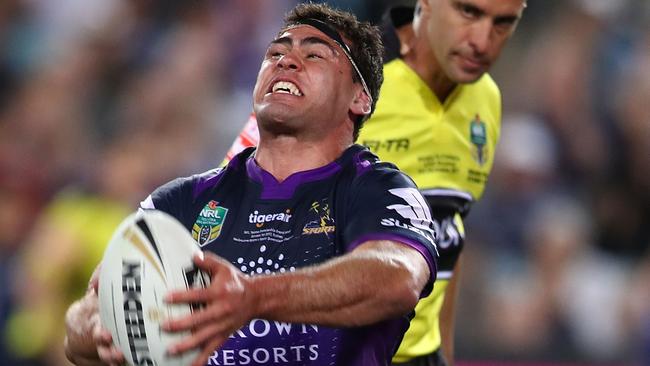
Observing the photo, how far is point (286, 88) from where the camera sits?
10.5 ft

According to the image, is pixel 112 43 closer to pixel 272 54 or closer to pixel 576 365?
pixel 576 365

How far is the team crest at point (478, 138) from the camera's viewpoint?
4.38m

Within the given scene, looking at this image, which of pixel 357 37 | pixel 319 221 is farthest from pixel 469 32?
→ pixel 319 221

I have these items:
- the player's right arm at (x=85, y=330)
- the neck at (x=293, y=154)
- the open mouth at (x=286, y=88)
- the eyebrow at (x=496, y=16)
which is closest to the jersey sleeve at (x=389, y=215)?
the neck at (x=293, y=154)

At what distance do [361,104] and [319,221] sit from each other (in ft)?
1.62

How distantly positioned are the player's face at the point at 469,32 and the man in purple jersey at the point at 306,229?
0.67 metres

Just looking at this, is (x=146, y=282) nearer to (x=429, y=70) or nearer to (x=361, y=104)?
(x=361, y=104)

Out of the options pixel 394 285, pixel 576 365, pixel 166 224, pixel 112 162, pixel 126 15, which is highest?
pixel 166 224

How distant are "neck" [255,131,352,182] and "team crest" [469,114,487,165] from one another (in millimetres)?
1244

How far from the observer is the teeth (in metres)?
3.20

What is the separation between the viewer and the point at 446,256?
425 centimetres

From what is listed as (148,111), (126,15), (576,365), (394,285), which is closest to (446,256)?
(394,285)

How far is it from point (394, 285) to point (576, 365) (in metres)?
4.24

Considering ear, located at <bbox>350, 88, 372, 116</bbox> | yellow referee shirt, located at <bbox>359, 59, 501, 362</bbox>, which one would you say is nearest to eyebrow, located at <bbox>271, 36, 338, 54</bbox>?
ear, located at <bbox>350, 88, 372, 116</bbox>
